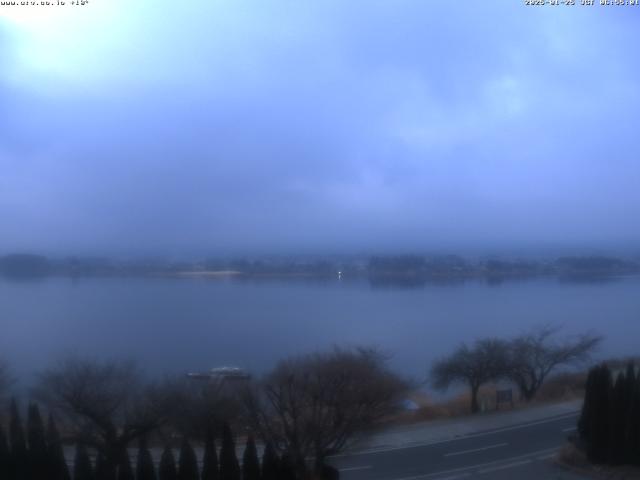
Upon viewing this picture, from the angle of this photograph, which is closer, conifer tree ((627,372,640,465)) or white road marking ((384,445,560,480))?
white road marking ((384,445,560,480))

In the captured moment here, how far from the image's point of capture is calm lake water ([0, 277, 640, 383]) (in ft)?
60.1

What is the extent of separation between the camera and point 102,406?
892cm

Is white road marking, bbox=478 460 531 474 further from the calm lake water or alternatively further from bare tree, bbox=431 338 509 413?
the calm lake water

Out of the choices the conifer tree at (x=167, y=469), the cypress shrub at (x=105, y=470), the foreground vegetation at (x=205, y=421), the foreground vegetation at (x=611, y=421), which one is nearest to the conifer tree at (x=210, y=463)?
the foreground vegetation at (x=205, y=421)

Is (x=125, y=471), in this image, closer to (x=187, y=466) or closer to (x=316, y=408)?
(x=187, y=466)

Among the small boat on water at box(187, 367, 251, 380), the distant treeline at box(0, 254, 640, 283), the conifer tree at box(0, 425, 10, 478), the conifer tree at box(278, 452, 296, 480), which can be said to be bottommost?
the conifer tree at box(278, 452, 296, 480)

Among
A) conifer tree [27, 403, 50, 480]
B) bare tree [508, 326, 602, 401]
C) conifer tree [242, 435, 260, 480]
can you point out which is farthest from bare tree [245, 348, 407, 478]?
bare tree [508, 326, 602, 401]

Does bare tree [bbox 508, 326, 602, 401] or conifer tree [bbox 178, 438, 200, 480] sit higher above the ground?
conifer tree [bbox 178, 438, 200, 480]

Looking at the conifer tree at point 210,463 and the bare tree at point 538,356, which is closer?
the conifer tree at point 210,463

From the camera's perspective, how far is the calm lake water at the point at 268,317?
18328mm

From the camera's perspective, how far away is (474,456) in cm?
1066

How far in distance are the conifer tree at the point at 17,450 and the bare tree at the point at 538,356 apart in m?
12.9

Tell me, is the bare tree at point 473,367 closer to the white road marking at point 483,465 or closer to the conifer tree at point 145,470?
the white road marking at point 483,465

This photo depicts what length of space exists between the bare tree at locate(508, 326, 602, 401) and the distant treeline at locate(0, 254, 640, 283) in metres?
14.8
